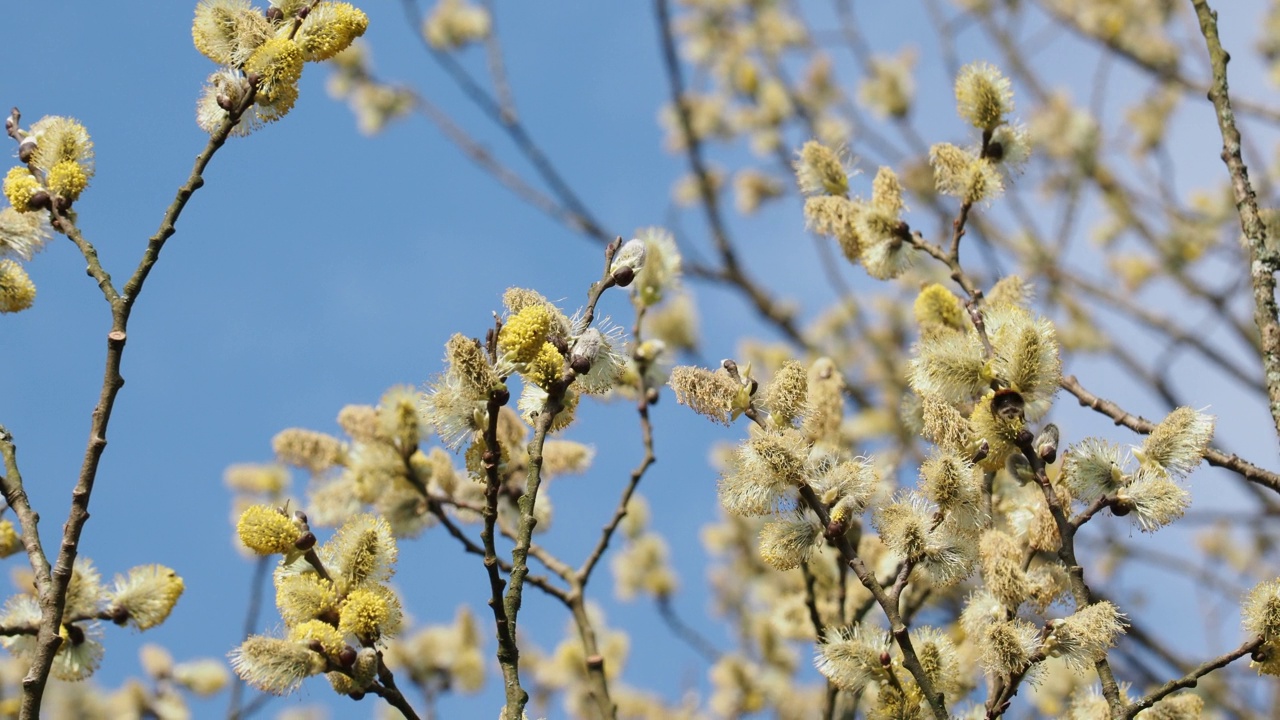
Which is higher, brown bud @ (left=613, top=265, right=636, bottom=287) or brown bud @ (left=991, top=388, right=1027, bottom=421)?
brown bud @ (left=613, top=265, right=636, bottom=287)

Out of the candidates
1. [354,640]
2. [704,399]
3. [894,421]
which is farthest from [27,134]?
[894,421]

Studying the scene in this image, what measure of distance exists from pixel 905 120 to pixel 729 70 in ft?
5.53

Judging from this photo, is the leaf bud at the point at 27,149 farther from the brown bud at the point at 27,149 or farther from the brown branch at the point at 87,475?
the brown branch at the point at 87,475

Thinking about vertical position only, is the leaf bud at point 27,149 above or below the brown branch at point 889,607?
above

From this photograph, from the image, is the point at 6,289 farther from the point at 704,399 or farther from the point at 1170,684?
the point at 1170,684

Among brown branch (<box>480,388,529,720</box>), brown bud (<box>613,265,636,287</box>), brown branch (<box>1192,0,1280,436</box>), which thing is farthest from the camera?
brown branch (<box>1192,0,1280,436</box>)

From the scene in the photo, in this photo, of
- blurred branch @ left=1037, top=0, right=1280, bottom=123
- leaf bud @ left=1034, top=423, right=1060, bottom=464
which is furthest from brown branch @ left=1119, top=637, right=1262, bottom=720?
blurred branch @ left=1037, top=0, right=1280, bottom=123

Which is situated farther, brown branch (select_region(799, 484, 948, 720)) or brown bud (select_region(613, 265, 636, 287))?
brown bud (select_region(613, 265, 636, 287))

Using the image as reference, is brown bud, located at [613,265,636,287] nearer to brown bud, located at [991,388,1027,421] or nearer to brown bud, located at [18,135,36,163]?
brown bud, located at [991,388,1027,421]

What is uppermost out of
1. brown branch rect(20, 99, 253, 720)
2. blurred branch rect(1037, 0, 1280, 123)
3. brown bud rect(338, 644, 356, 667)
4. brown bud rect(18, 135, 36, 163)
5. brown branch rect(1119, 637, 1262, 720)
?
blurred branch rect(1037, 0, 1280, 123)

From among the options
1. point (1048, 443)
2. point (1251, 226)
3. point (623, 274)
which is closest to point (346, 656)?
point (623, 274)

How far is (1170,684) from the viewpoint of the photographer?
182cm

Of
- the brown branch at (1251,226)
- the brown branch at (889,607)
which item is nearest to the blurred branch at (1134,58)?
the brown branch at (1251,226)

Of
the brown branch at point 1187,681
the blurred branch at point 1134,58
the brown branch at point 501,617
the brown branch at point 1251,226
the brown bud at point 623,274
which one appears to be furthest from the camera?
the blurred branch at point 1134,58
